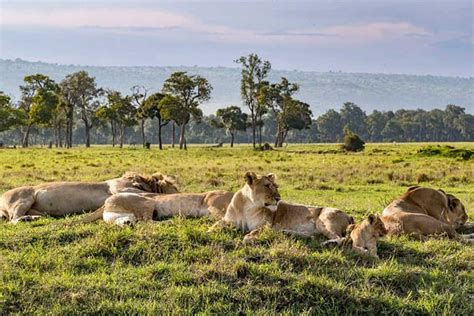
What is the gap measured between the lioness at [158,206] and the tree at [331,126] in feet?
499

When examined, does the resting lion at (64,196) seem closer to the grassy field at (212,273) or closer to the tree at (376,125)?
the grassy field at (212,273)

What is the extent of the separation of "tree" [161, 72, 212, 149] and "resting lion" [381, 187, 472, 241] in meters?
68.1

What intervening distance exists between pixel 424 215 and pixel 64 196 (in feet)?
21.8

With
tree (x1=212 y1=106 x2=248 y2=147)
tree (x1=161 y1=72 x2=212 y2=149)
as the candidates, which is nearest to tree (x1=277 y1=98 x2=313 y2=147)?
tree (x1=212 y1=106 x2=248 y2=147)

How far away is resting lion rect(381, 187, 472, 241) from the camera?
1003 centimetres

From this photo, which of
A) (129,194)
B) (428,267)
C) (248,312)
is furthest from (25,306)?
(428,267)

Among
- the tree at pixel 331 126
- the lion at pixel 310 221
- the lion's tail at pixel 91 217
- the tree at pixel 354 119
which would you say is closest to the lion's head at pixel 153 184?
the lion's tail at pixel 91 217

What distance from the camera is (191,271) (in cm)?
791

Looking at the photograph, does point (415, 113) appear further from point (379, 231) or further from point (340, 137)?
point (379, 231)

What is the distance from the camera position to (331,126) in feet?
537

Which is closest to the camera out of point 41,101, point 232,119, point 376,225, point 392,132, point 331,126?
point 376,225

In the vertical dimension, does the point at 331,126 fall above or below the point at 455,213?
above

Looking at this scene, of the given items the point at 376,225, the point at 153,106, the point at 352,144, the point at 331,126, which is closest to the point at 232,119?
the point at 153,106

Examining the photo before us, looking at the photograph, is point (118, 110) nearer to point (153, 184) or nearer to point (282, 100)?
point (282, 100)
